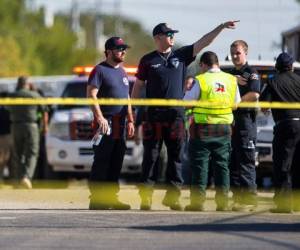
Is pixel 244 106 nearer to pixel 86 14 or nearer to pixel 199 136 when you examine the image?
pixel 199 136

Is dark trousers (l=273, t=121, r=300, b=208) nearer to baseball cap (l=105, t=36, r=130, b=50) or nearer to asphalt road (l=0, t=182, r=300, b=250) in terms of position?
asphalt road (l=0, t=182, r=300, b=250)

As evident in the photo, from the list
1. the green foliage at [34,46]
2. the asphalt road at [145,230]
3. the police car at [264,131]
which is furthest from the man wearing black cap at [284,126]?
the green foliage at [34,46]

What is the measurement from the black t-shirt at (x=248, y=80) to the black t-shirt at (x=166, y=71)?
0.73 metres

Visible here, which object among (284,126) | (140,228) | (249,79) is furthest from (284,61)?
(140,228)

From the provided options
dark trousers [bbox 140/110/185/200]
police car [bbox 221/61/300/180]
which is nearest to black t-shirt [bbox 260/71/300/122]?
dark trousers [bbox 140/110/185/200]

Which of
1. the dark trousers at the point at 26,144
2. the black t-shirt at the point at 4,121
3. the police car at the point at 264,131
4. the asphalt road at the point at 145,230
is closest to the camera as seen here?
the asphalt road at the point at 145,230

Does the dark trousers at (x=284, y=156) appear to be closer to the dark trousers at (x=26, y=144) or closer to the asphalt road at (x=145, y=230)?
the asphalt road at (x=145, y=230)

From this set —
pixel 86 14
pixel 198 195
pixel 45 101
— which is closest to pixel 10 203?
pixel 45 101

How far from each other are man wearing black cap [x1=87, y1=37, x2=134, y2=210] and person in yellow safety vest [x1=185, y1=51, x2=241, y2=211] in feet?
2.68

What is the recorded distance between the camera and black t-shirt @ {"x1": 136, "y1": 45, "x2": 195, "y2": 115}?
43.9ft

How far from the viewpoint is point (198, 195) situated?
13289mm

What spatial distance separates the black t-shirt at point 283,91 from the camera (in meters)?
13.4

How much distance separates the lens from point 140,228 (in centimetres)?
1135

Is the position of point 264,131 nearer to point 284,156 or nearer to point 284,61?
point 284,156
